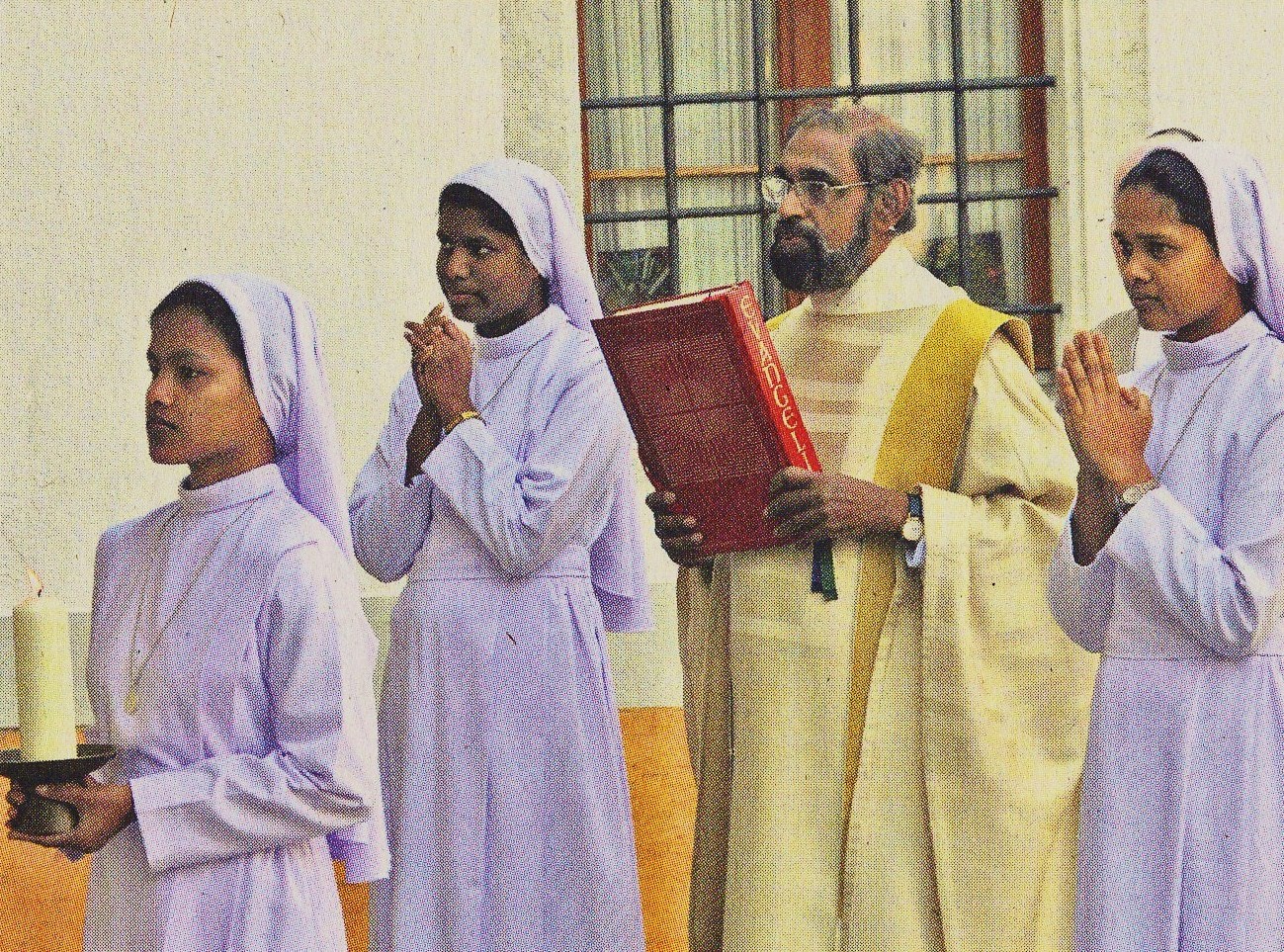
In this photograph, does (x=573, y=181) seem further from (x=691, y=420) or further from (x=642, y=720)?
(x=691, y=420)

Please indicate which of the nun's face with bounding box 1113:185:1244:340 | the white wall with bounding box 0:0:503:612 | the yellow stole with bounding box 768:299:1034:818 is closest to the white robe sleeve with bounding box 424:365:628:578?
the yellow stole with bounding box 768:299:1034:818

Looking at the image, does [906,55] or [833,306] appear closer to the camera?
[833,306]

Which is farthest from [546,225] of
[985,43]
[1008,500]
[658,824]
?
[985,43]

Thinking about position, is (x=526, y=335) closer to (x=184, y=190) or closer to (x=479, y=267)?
(x=479, y=267)

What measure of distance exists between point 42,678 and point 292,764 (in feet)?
1.69

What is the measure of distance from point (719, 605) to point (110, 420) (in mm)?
2325

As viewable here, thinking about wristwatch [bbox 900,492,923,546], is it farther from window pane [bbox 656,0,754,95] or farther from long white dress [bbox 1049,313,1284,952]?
window pane [bbox 656,0,754,95]

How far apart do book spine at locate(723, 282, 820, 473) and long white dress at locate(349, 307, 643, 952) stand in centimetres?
51

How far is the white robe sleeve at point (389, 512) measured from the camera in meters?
5.91

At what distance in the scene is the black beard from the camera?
590 centimetres

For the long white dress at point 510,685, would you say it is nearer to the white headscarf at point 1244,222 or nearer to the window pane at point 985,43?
the white headscarf at point 1244,222

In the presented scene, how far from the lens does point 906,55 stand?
316 inches

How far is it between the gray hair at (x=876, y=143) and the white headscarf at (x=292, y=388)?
5.83ft

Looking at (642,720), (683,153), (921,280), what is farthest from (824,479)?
(683,153)
